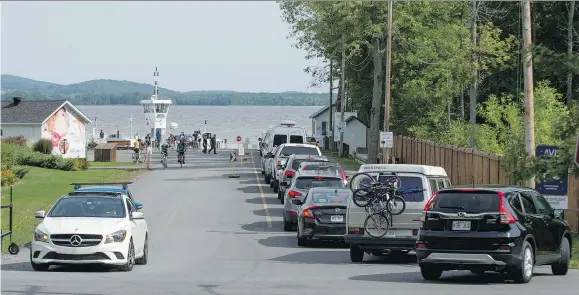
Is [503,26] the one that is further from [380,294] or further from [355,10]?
[380,294]

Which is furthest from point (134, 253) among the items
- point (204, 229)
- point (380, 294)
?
point (204, 229)

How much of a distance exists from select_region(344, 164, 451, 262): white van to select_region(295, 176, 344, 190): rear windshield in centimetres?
830

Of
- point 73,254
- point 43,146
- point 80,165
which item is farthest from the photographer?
point 43,146

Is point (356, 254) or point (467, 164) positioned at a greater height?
point (467, 164)

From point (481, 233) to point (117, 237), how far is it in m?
7.00

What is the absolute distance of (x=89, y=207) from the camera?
21.4 m

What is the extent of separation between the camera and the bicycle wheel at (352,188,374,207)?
22.5 meters

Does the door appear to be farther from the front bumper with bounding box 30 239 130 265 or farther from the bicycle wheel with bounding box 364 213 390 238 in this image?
the front bumper with bounding box 30 239 130 265

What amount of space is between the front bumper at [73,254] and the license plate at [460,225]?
21.4 ft

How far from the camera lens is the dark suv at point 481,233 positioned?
58.4 feet

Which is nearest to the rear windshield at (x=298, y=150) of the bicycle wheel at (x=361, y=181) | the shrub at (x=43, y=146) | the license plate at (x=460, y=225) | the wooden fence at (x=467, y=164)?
the wooden fence at (x=467, y=164)

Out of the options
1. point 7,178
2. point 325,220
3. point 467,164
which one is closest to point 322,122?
point 7,178

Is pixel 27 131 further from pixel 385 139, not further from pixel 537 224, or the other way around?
pixel 537 224

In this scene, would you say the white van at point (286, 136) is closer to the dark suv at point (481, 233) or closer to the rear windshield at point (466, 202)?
the dark suv at point (481, 233)
